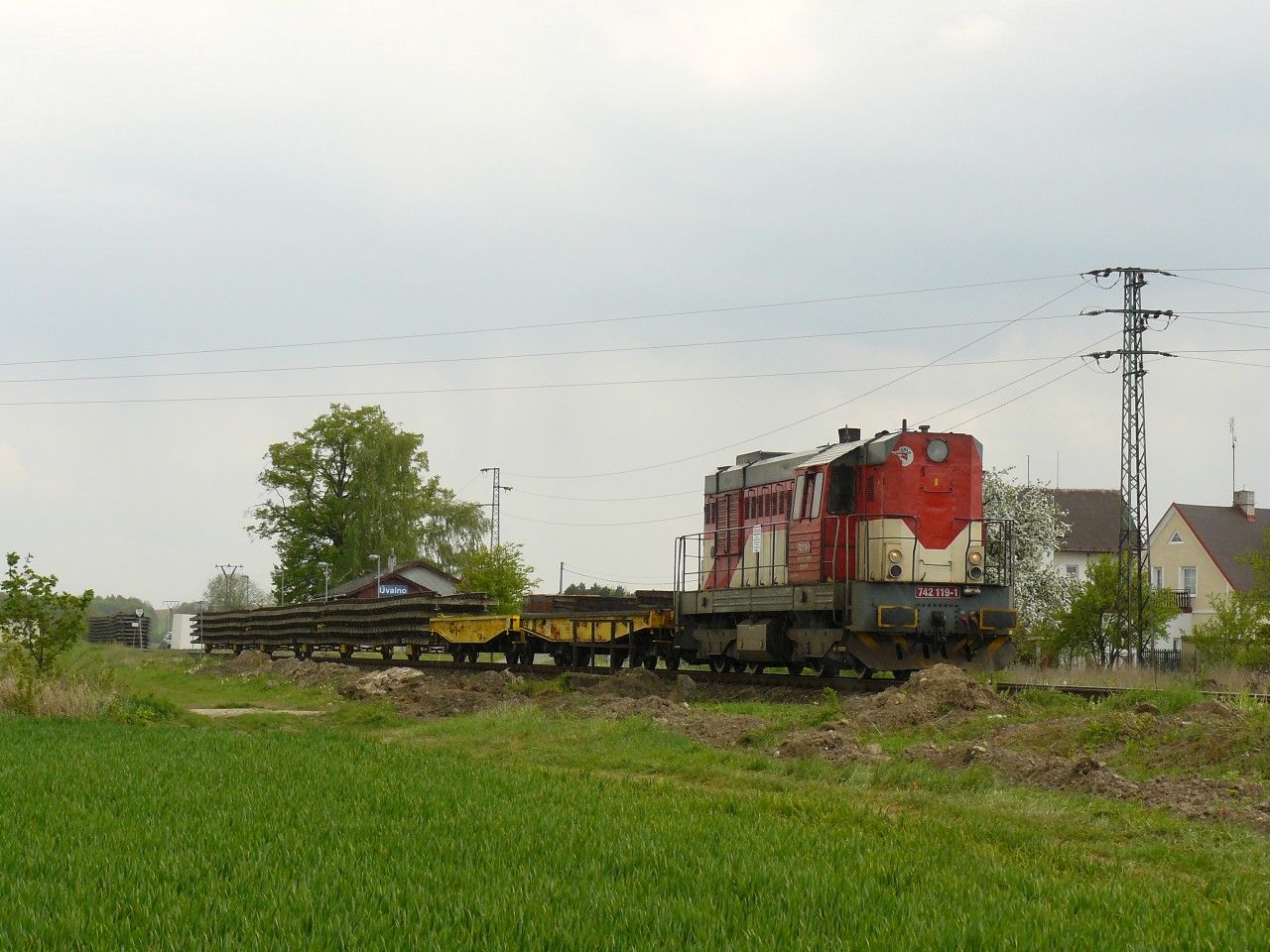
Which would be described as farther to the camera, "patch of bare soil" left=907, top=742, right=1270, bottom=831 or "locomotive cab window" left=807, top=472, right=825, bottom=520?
"locomotive cab window" left=807, top=472, right=825, bottom=520

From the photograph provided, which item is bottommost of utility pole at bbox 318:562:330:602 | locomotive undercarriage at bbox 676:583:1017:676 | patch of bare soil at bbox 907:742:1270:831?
patch of bare soil at bbox 907:742:1270:831

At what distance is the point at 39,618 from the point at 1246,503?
6825 centimetres

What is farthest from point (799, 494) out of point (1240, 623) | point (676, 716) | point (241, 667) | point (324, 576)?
point (324, 576)

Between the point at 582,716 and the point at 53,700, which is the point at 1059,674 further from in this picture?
the point at 53,700

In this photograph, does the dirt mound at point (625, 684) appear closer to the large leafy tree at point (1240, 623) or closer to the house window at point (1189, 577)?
the large leafy tree at point (1240, 623)

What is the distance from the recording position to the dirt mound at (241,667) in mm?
33834

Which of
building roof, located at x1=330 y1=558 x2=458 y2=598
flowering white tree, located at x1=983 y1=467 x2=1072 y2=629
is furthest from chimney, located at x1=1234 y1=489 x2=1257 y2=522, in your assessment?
building roof, located at x1=330 y1=558 x2=458 y2=598

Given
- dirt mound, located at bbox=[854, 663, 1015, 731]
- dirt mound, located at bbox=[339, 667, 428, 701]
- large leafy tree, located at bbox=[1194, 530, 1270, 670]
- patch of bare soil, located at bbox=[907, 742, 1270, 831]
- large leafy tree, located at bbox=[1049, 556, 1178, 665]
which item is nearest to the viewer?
patch of bare soil, located at bbox=[907, 742, 1270, 831]

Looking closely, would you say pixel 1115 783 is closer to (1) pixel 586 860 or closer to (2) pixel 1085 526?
(1) pixel 586 860

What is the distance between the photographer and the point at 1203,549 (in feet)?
222

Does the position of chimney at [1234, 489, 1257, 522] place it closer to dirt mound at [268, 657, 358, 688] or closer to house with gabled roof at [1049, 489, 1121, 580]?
house with gabled roof at [1049, 489, 1121, 580]

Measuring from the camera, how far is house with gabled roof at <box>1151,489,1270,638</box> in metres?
66.6

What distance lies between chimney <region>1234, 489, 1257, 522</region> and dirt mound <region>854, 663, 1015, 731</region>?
6289 centimetres

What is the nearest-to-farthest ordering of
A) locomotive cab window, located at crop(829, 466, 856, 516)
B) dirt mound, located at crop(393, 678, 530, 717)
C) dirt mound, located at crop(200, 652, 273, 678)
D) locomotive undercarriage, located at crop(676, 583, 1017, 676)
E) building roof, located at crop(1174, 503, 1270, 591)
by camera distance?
locomotive undercarriage, located at crop(676, 583, 1017, 676), dirt mound, located at crop(393, 678, 530, 717), locomotive cab window, located at crop(829, 466, 856, 516), dirt mound, located at crop(200, 652, 273, 678), building roof, located at crop(1174, 503, 1270, 591)
